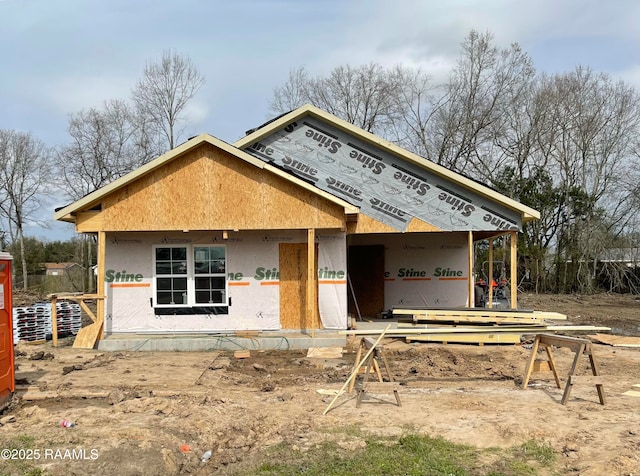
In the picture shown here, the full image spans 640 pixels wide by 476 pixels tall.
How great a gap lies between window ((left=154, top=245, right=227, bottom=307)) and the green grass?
8872 mm

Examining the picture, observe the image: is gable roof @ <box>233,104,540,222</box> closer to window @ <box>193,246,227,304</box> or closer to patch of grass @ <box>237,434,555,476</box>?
window @ <box>193,246,227,304</box>

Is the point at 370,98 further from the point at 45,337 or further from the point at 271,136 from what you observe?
the point at 45,337

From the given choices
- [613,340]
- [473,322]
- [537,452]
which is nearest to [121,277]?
[473,322]

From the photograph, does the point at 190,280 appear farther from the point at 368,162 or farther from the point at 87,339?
the point at 368,162

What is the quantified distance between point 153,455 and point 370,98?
39654mm

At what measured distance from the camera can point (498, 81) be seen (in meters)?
37.4

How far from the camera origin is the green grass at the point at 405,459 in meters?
5.27

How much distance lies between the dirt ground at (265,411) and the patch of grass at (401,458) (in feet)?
0.52

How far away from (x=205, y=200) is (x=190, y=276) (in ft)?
7.86

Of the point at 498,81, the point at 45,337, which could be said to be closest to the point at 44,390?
the point at 45,337

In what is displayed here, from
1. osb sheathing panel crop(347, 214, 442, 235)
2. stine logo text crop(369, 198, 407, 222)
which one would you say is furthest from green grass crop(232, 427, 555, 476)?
stine logo text crop(369, 198, 407, 222)

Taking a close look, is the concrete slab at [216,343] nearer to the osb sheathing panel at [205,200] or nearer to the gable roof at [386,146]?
the osb sheathing panel at [205,200]

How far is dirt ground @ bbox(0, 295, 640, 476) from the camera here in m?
5.64

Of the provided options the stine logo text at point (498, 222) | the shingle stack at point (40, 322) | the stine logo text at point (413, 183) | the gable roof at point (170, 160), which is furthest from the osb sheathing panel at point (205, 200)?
the stine logo text at point (498, 222)
